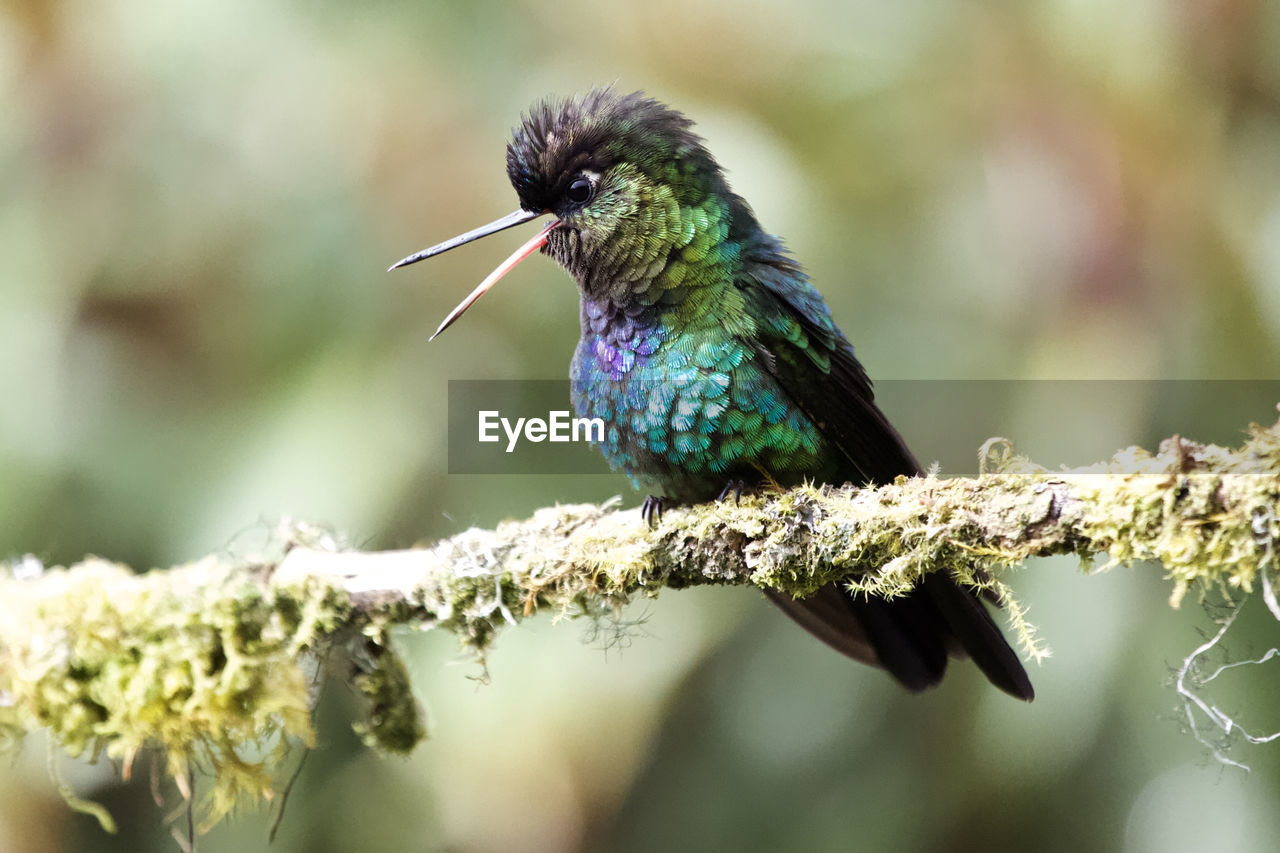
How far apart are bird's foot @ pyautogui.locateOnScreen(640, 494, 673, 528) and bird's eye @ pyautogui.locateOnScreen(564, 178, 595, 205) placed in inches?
27.4

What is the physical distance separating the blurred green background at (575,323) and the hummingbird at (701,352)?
84 cm

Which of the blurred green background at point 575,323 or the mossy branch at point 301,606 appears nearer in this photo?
Result: the mossy branch at point 301,606

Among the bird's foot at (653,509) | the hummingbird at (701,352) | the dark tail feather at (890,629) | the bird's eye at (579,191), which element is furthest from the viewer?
the bird's eye at (579,191)

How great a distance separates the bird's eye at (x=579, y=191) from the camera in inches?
98.3

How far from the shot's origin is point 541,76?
12.8 feet

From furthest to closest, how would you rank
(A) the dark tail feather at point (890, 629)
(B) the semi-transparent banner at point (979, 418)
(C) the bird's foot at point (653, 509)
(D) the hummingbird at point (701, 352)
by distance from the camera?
1. (B) the semi-transparent banner at point (979, 418)
2. (A) the dark tail feather at point (890, 629)
3. (D) the hummingbird at point (701, 352)
4. (C) the bird's foot at point (653, 509)

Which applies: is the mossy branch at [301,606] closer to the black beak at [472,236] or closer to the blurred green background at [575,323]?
the black beak at [472,236]

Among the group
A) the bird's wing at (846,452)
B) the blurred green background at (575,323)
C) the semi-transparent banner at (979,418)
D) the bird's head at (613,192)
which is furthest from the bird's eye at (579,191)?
the blurred green background at (575,323)

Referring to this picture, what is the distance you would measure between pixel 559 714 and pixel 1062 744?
1.39 meters

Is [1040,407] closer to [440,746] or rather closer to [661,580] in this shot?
[661,580]

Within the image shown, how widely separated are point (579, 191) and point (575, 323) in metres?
1.13

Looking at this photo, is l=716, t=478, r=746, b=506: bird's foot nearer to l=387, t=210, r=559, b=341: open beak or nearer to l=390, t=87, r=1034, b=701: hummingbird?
l=390, t=87, r=1034, b=701: hummingbird

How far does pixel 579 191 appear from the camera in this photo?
8.23 feet

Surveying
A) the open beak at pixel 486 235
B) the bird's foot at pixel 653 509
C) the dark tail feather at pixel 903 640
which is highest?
the open beak at pixel 486 235
